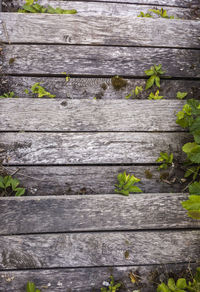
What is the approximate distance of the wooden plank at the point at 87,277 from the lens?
1968 mm

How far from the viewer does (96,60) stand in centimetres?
281

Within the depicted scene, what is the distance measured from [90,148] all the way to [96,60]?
104 cm

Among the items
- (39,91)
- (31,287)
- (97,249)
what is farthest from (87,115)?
(31,287)

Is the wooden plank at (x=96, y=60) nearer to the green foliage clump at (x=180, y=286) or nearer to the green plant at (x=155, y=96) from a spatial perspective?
the green plant at (x=155, y=96)

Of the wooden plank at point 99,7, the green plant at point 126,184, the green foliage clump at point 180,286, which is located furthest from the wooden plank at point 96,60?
the green foliage clump at point 180,286

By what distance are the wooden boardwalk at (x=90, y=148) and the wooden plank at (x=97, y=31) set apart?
0.01 metres

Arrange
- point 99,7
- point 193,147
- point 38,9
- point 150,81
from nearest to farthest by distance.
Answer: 1. point 193,147
2. point 150,81
3. point 38,9
4. point 99,7

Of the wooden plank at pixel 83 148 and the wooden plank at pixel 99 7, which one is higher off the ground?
the wooden plank at pixel 99 7

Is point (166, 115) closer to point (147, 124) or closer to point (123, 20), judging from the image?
point (147, 124)

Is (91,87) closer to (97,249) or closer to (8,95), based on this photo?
(8,95)

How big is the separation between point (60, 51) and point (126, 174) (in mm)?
1530

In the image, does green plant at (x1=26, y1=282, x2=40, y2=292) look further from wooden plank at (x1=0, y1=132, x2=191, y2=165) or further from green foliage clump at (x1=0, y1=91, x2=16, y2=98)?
green foliage clump at (x1=0, y1=91, x2=16, y2=98)

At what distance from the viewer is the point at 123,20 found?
296cm

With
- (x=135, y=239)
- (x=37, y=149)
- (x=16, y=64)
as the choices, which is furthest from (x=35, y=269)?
(x=16, y=64)
